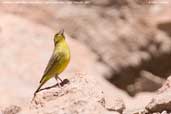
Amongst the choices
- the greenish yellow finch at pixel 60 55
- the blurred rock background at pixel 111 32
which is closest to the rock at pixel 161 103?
the greenish yellow finch at pixel 60 55

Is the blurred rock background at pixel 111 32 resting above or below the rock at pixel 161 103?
below

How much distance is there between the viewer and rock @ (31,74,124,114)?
5254mm

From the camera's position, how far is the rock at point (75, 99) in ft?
17.2

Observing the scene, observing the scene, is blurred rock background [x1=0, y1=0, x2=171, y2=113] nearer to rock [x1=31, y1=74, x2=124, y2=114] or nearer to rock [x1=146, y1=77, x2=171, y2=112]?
rock [x1=31, y1=74, x2=124, y2=114]

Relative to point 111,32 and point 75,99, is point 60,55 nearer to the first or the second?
point 75,99

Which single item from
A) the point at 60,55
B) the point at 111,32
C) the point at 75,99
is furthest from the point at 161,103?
the point at 111,32

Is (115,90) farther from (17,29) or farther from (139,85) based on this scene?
(17,29)

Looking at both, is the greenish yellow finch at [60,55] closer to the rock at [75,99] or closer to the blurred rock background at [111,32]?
the rock at [75,99]

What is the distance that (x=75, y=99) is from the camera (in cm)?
543

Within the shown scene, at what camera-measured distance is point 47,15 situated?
13594 millimetres

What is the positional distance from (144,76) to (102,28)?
123cm

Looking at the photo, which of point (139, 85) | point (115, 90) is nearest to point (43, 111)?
point (115, 90)

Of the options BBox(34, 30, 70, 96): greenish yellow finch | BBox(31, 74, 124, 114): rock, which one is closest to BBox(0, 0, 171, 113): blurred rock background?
BBox(34, 30, 70, 96): greenish yellow finch

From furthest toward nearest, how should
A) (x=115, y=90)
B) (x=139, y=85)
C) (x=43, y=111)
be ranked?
(x=139, y=85) < (x=115, y=90) < (x=43, y=111)
